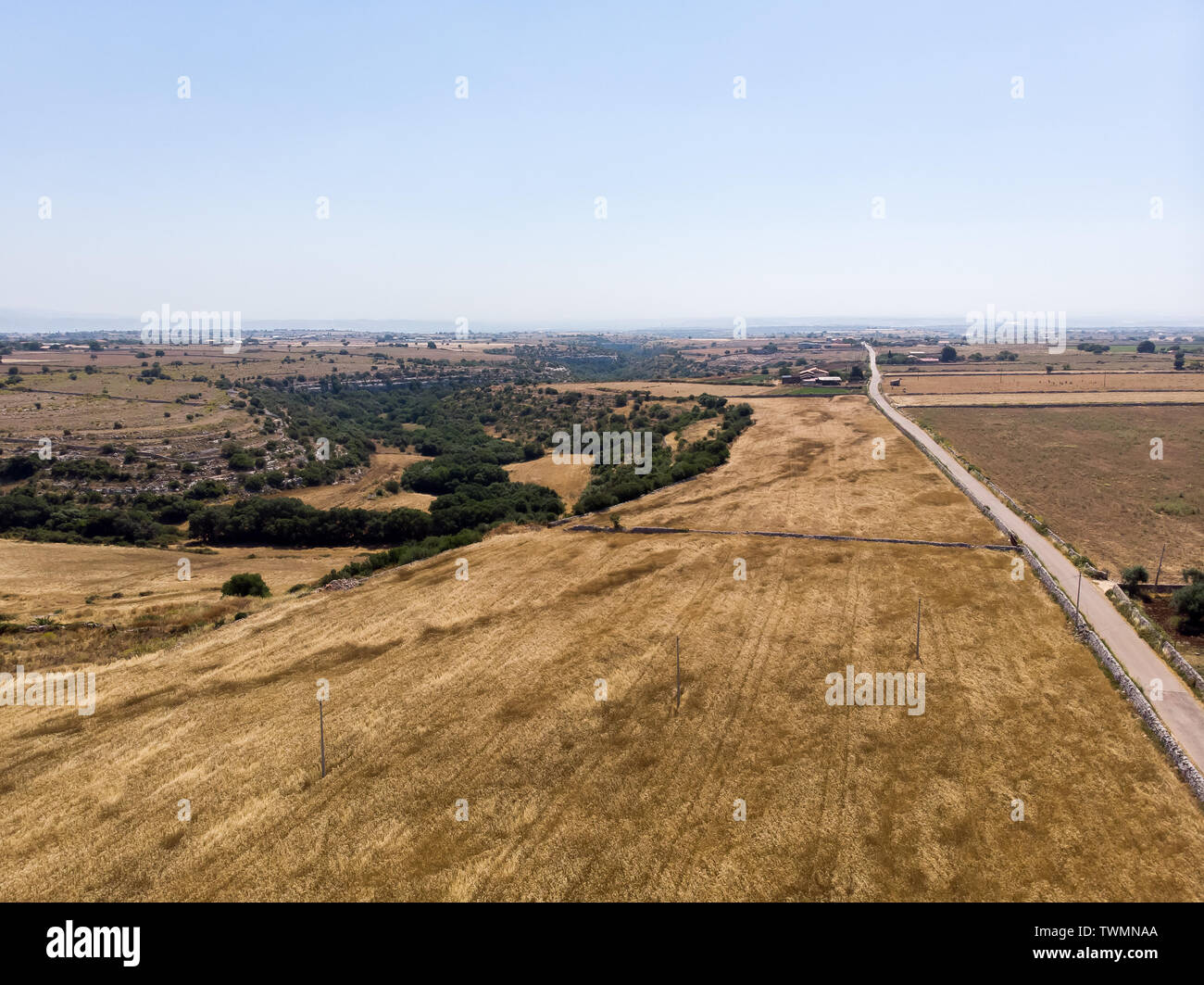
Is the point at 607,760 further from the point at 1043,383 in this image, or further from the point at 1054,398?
the point at 1043,383

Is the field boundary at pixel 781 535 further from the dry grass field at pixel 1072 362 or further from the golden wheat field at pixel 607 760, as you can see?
the dry grass field at pixel 1072 362

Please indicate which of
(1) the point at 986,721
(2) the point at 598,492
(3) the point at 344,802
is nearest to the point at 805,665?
(1) the point at 986,721

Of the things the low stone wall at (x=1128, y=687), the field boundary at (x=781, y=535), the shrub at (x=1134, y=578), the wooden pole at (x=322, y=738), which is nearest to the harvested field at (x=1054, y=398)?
the field boundary at (x=781, y=535)

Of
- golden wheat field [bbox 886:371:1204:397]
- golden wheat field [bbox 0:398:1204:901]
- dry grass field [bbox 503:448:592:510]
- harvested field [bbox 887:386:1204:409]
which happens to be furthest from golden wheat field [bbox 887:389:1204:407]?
golden wheat field [bbox 0:398:1204:901]

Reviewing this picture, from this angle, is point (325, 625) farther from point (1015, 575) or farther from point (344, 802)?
point (1015, 575)

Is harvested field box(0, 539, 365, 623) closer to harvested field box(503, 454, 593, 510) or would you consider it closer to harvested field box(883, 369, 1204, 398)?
harvested field box(503, 454, 593, 510)

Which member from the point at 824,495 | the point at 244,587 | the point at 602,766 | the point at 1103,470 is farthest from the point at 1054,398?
the point at 244,587
